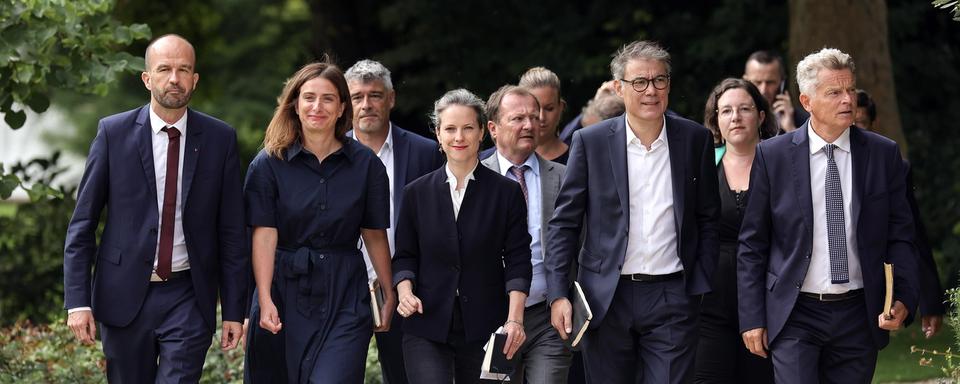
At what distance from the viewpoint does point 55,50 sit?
9.39 metres

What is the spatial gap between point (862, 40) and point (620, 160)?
5.78 meters

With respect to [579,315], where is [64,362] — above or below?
below

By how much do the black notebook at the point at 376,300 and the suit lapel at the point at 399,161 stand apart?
684 mm

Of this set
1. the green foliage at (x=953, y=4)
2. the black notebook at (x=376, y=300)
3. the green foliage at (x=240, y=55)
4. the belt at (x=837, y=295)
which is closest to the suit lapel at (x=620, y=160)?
the belt at (x=837, y=295)

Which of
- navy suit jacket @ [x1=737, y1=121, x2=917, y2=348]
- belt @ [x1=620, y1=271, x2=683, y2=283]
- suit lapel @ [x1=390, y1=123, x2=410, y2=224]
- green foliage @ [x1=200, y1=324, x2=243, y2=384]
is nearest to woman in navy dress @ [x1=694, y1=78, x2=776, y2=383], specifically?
navy suit jacket @ [x1=737, y1=121, x2=917, y2=348]

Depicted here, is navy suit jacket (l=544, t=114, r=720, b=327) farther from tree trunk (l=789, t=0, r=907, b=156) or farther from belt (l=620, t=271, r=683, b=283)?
tree trunk (l=789, t=0, r=907, b=156)

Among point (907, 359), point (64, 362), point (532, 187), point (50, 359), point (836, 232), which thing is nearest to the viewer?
point (836, 232)

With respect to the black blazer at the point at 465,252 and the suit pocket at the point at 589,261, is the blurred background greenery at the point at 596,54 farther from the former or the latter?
the suit pocket at the point at 589,261

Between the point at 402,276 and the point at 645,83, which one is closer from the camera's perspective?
the point at 645,83

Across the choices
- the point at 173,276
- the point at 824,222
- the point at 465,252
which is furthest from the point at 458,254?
the point at 824,222

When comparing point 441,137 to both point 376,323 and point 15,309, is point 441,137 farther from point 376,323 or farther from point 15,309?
point 15,309

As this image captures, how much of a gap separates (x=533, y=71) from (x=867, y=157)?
2.55 meters

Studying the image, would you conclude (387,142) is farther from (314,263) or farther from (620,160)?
(620,160)

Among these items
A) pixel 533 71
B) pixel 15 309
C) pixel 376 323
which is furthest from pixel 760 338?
pixel 15 309
